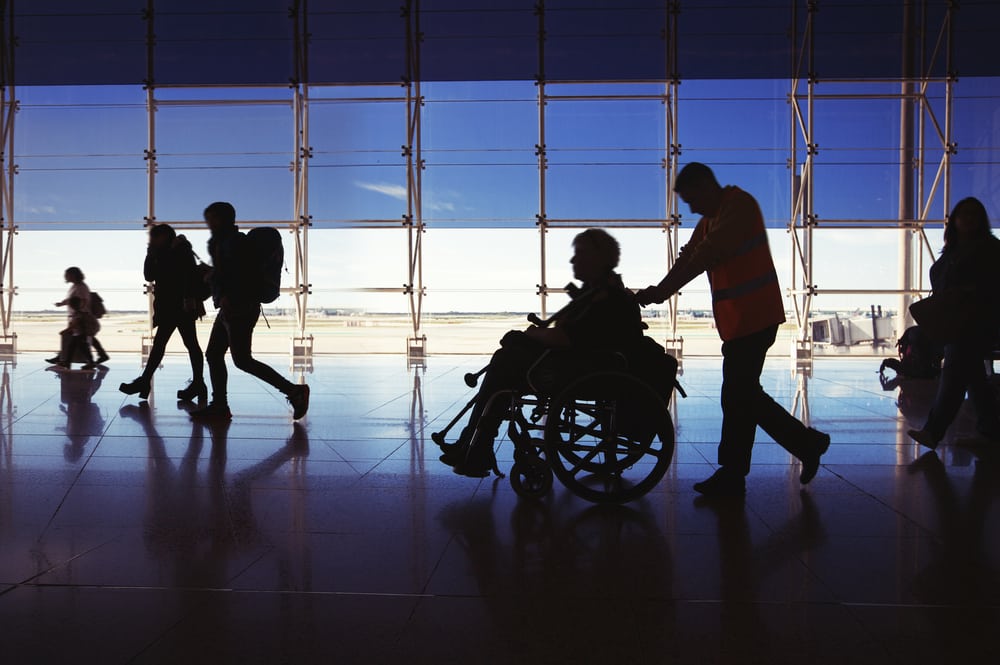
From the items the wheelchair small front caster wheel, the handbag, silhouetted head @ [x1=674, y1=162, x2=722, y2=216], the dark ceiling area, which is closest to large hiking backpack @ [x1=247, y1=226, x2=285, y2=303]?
the wheelchair small front caster wheel

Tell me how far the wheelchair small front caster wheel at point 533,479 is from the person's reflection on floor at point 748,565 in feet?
1.74

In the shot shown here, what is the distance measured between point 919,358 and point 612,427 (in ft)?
19.4

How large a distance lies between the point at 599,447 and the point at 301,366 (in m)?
6.83

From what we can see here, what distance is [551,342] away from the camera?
292 cm

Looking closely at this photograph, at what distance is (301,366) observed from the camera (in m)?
9.33

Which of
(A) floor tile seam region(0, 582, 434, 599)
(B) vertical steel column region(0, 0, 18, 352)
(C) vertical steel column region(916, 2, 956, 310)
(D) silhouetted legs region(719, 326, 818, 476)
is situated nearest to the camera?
(A) floor tile seam region(0, 582, 434, 599)

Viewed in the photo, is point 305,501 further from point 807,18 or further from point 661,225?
point 807,18

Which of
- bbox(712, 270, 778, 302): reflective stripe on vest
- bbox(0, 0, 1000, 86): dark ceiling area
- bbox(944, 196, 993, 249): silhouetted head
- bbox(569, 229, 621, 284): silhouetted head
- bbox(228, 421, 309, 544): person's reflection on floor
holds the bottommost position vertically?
bbox(228, 421, 309, 544): person's reflection on floor

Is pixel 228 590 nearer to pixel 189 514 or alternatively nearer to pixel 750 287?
pixel 189 514

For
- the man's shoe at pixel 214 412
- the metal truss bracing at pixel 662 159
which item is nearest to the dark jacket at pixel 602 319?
the man's shoe at pixel 214 412

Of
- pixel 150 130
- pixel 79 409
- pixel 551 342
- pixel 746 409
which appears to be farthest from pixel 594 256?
pixel 150 130

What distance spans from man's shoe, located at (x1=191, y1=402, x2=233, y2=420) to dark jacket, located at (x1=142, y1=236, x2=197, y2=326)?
81cm

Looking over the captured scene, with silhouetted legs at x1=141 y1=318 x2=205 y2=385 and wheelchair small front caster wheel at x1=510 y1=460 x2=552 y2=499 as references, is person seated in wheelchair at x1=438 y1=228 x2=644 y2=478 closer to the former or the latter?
wheelchair small front caster wheel at x1=510 y1=460 x2=552 y2=499

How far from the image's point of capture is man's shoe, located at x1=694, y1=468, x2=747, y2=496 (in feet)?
10.1
